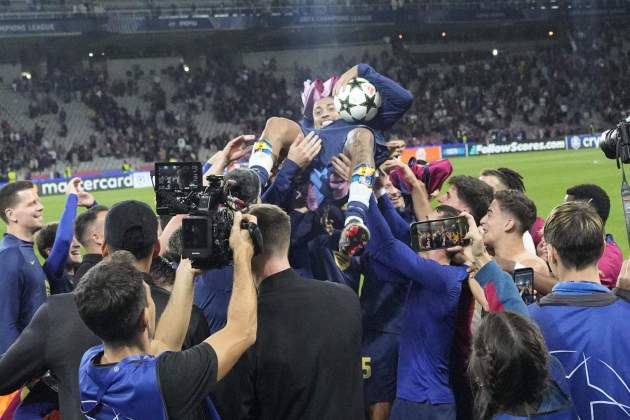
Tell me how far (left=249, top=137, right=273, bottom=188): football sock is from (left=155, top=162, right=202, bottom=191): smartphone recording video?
5.72 ft

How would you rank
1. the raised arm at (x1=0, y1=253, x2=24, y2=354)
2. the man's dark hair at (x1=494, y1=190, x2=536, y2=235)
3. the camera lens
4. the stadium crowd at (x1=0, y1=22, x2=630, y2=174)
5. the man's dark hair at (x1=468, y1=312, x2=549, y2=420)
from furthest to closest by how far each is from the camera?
the stadium crowd at (x1=0, y1=22, x2=630, y2=174) < the raised arm at (x1=0, y1=253, x2=24, y2=354) < the man's dark hair at (x1=494, y1=190, x2=536, y2=235) < the camera lens < the man's dark hair at (x1=468, y1=312, x2=549, y2=420)

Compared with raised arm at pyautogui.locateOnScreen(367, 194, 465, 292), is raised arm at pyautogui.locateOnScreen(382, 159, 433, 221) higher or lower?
higher

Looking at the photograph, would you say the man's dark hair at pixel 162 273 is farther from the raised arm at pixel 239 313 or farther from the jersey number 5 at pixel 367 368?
the jersey number 5 at pixel 367 368

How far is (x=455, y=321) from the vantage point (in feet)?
12.9

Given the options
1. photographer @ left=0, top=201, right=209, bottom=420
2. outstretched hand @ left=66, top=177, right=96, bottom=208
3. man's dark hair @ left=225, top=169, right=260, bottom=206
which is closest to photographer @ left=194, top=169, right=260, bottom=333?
man's dark hair @ left=225, top=169, right=260, bottom=206

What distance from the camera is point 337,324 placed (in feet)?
10.0

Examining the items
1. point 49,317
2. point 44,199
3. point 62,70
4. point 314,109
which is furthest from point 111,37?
point 49,317

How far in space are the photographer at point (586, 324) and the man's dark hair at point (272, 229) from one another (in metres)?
1.06

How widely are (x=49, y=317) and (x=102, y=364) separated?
655mm

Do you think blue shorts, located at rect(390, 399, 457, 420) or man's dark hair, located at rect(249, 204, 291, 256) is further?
blue shorts, located at rect(390, 399, 457, 420)

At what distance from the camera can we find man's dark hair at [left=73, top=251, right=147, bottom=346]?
2.65 meters

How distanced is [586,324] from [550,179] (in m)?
20.0

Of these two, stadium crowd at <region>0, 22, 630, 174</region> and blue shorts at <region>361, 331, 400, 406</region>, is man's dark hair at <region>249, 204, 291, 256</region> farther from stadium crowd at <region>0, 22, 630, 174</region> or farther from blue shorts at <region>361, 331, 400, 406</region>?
stadium crowd at <region>0, 22, 630, 174</region>

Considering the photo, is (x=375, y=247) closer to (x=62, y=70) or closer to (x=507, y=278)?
(x=507, y=278)
